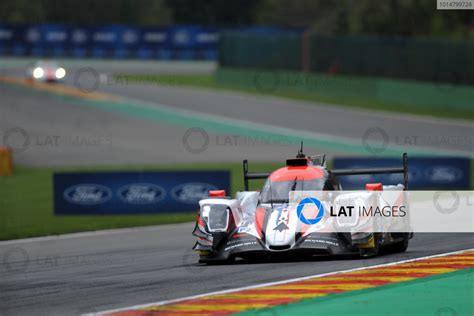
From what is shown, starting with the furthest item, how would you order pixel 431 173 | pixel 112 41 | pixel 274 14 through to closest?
pixel 274 14, pixel 112 41, pixel 431 173

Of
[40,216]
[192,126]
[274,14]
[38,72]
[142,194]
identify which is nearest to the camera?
[142,194]

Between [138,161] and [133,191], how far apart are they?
1120 cm

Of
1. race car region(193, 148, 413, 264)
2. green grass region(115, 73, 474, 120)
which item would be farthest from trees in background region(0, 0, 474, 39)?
race car region(193, 148, 413, 264)

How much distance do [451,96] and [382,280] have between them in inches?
1244

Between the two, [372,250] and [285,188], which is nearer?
[372,250]

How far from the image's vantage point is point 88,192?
24.3m

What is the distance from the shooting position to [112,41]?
7744cm

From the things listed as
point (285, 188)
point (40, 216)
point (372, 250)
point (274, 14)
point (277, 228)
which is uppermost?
point (274, 14)

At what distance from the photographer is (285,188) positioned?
15.0 m

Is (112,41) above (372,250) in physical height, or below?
above

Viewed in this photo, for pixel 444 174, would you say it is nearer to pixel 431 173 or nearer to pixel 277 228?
pixel 431 173

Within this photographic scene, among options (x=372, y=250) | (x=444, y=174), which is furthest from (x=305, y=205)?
(x=444, y=174)

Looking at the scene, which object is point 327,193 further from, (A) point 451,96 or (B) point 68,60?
(B) point 68,60

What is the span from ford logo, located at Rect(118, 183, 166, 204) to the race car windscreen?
9.58m
